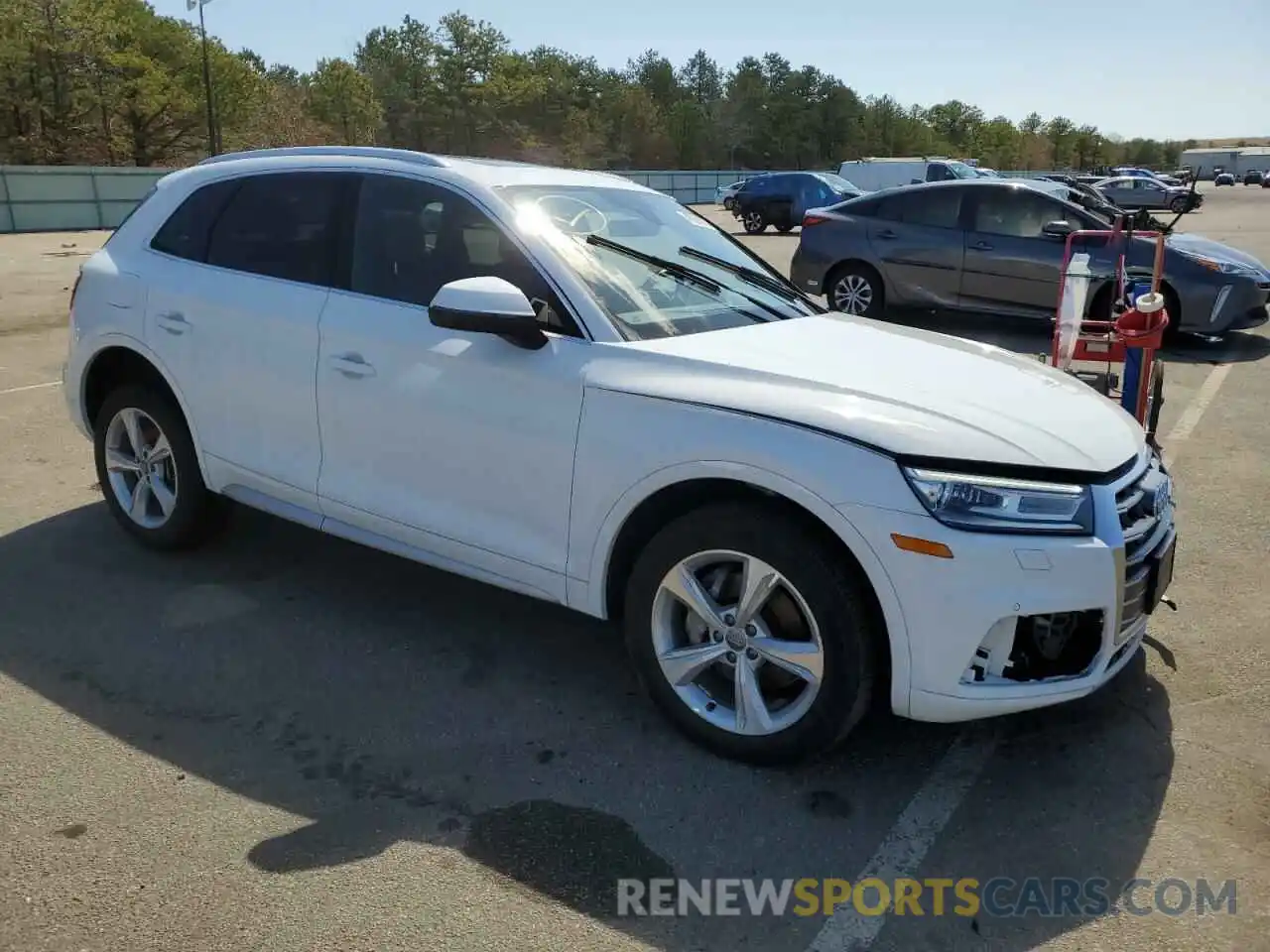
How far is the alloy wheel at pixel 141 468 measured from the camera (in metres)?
4.65

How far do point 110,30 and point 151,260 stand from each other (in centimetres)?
5684

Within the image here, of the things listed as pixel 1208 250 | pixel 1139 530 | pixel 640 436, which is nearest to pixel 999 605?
pixel 1139 530

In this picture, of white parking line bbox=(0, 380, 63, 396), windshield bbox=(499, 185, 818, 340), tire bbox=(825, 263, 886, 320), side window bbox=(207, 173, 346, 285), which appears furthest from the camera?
tire bbox=(825, 263, 886, 320)

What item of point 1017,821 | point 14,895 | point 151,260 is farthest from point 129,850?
point 151,260

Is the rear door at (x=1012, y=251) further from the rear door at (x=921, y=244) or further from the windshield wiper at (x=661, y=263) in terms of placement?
the windshield wiper at (x=661, y=263)

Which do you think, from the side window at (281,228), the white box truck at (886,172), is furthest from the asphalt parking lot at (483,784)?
the white box truck at (886,172)

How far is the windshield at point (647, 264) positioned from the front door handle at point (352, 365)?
29.8 inches

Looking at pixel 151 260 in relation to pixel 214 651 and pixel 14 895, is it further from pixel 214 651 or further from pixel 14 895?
pixel 14 895

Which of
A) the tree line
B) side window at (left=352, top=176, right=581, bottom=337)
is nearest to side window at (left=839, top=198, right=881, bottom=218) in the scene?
side window at (left=352, top=176, right=581, bottom=337)

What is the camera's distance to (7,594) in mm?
4348

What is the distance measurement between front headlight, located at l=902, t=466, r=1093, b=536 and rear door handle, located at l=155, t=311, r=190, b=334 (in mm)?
3130

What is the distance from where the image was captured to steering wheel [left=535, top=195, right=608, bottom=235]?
3.71m

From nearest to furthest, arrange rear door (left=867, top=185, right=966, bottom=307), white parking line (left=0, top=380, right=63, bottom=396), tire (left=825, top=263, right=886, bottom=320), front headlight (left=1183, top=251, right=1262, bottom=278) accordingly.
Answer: white parking line (left=0, top=380, right=63, bottom=396) < front headlight (left=1183, top=251, right=1262, bottom=278) < rear door (left=867, top=185, right=966, bottom=307) < tire (left=825, top=263, right=886, bottom=320)

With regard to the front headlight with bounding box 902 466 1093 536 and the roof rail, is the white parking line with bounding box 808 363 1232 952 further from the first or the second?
the roof rail
